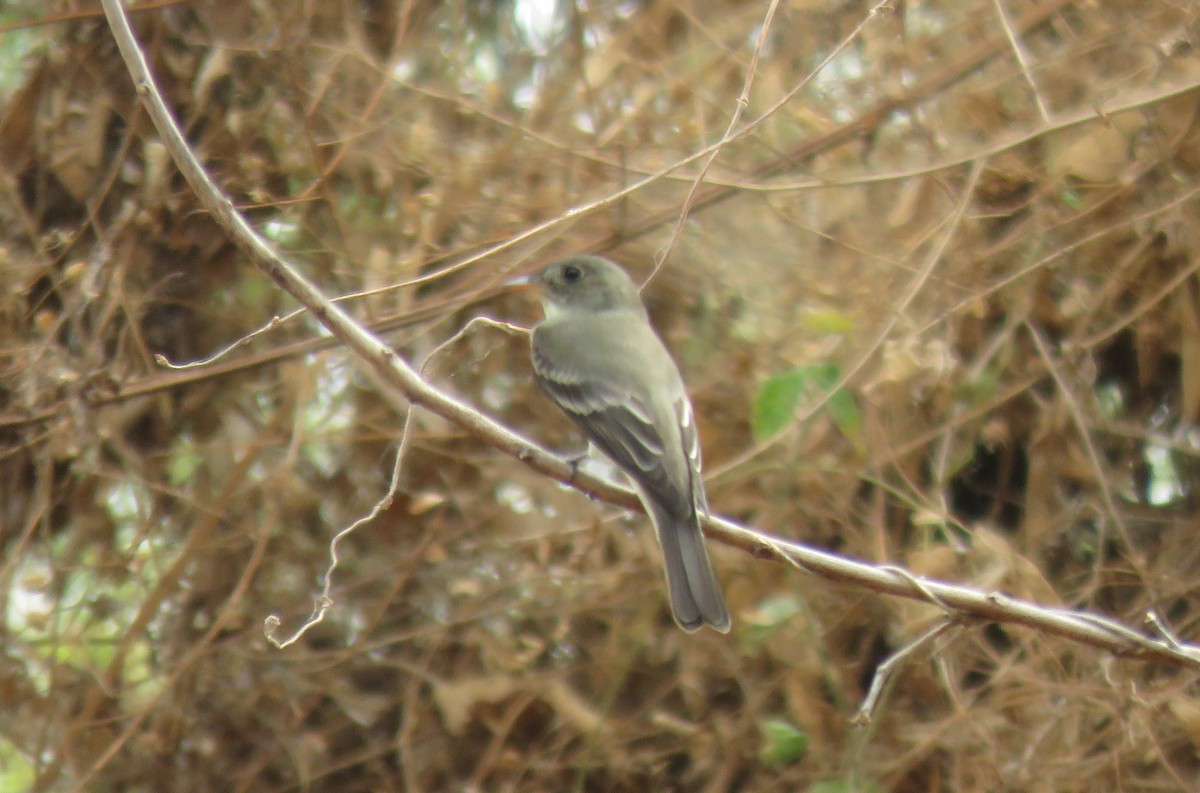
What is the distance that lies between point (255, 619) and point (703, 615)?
1864 millimetres

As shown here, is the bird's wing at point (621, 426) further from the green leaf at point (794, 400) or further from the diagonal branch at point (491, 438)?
the diagonal branch at point (491, 438)

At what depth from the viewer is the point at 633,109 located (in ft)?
15.4

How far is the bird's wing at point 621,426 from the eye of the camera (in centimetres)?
332

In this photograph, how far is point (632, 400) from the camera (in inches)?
146

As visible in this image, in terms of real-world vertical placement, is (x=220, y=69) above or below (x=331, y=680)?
above

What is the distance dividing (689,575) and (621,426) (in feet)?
1.79

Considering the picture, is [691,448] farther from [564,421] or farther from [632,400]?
[564,421]

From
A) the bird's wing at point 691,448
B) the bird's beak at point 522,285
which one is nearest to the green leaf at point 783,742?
the bird's wing at point 691,448

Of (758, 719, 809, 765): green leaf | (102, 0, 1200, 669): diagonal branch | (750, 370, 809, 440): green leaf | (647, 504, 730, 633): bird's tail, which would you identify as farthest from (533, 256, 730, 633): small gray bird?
(758, 719, 809, 765): green leaf

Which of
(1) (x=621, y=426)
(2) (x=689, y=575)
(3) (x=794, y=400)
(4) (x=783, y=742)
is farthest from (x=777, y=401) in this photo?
(4) (x=783, y=742)

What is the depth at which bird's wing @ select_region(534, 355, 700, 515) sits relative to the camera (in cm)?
332

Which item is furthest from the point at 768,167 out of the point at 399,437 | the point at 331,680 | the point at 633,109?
the point at 331,680

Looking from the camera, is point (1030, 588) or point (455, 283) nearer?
point (1030, 588)

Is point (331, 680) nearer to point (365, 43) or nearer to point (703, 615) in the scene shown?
point (703, 615)
